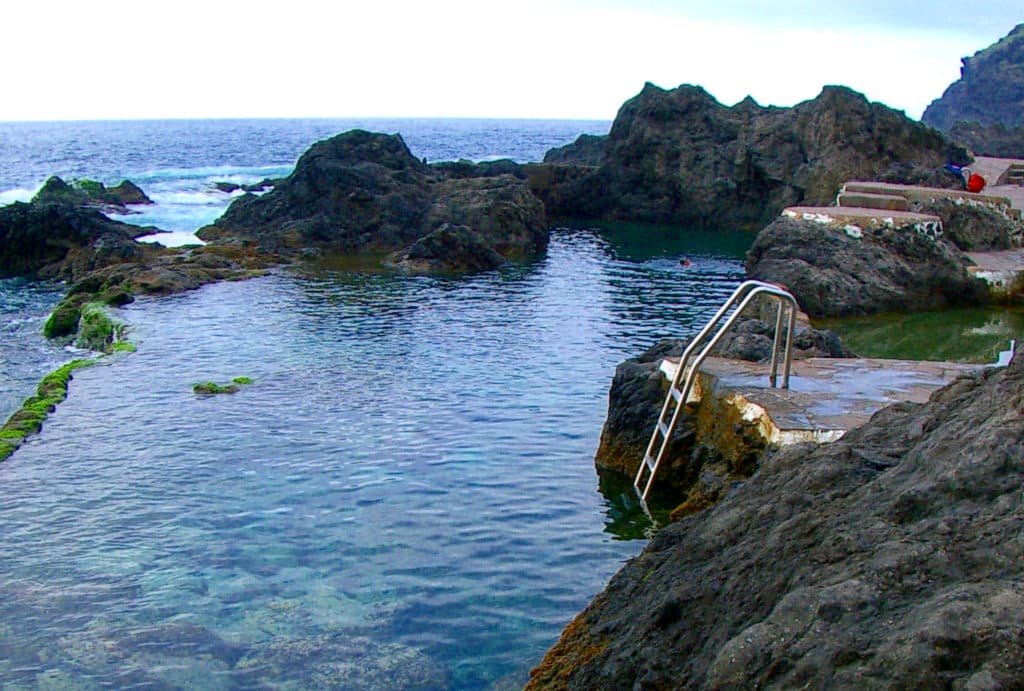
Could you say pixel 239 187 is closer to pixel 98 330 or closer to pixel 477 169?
pixel 477 169

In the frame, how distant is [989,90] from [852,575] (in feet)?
433

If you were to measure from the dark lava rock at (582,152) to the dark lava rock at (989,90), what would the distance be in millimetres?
59951

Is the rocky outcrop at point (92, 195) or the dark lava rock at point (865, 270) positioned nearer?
the dark lava rock at point (865, 270)

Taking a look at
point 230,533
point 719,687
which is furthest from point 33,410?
point 719,687

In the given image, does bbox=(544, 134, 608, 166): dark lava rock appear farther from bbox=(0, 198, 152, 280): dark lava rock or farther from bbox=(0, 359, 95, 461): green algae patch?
bbox=(0, 359, 95, 461): green algae patch

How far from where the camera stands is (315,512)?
11344 mm

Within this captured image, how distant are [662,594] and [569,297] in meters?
22.2

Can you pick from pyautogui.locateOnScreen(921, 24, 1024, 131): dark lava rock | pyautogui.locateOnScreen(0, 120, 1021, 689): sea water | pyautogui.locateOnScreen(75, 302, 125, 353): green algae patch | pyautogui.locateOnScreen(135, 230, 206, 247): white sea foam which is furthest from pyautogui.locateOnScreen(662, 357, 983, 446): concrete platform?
pyautogui.locateOnScreen(921, 24, 1024, 131): dark lava rock

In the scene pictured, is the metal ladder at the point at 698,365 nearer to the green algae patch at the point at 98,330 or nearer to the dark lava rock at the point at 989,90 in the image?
the green algae patch at the point at 98,330

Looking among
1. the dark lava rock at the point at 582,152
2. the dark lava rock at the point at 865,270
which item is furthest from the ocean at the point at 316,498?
the dark lava rock at the point at 582,152

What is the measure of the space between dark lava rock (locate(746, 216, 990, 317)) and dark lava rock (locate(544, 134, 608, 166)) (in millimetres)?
43309

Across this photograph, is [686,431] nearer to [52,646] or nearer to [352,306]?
[52,646]

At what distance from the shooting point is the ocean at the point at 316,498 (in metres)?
8.27

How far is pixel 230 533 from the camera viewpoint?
10750mm
